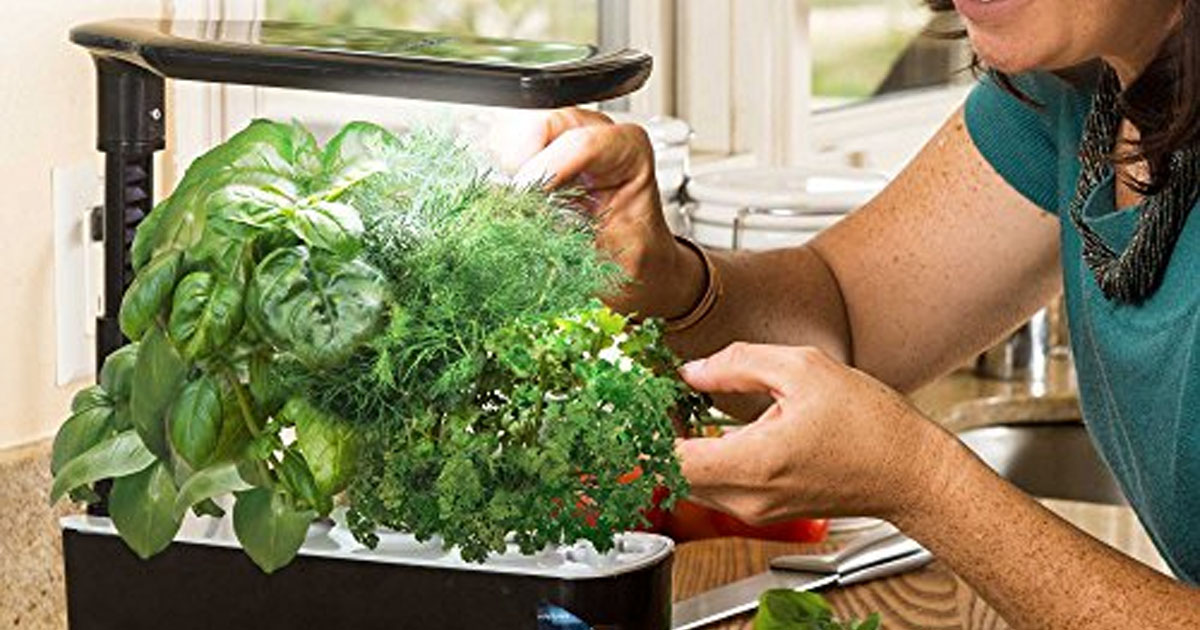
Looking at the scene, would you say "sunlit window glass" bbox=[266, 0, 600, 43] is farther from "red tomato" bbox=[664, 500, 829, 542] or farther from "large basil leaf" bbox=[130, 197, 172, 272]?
"large basil leaf" bbox=[130, 197, 172, 272]

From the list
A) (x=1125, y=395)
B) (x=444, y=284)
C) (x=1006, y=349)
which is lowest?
(x=1006, y=349)

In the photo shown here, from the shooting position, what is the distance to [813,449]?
1581 millimetres

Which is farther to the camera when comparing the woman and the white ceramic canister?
the white ceramic canister

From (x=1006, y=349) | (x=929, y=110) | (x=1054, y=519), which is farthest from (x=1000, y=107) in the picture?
(x=929, y=110)

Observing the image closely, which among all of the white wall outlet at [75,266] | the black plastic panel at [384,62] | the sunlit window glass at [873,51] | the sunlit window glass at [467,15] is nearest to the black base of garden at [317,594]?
the black plastic panel at [384,62]

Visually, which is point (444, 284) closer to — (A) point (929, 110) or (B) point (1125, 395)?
(B) point (1125, 395)

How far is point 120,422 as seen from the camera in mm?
1291

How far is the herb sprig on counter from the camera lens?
118 centimetres

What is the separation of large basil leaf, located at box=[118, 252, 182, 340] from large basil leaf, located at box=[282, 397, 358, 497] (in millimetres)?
79

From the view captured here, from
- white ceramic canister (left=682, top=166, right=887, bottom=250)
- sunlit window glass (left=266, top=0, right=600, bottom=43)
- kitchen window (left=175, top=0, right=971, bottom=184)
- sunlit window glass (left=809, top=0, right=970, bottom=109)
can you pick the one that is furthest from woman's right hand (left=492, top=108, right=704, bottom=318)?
sunlit window glass (left=809, top=0, right=970, bottom=109)

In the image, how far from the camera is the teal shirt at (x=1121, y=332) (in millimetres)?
1725

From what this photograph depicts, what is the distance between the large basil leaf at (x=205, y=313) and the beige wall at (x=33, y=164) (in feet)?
1.43

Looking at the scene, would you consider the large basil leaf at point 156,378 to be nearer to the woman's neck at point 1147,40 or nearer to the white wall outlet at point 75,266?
the white wall outlet at point 75,266

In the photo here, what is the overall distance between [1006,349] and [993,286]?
3.20ft
